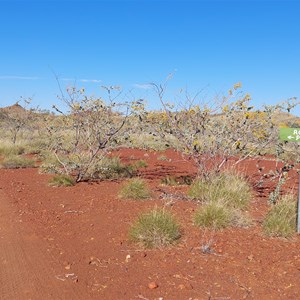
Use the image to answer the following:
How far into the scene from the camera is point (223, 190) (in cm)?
812

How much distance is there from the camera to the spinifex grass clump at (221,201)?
677cm

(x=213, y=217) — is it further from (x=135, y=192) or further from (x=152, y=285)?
(x=135, y=192)

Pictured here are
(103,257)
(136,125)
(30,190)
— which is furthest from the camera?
(136,125)

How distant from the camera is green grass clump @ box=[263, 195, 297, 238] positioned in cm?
638

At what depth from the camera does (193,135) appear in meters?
9.70

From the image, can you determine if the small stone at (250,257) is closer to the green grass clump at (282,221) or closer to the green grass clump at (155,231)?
the green grass clump at (282,221)

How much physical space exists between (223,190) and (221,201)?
28.0 inches

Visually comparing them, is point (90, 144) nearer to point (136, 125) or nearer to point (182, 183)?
point (136, 125)

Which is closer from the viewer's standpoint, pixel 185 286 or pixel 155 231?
pixel 185 286

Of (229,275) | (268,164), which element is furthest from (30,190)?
(268,164)

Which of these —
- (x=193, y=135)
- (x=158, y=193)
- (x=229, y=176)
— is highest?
(x=193, y=135)

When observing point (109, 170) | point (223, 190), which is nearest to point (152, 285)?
point (223, 190)

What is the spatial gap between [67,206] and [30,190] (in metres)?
2.19

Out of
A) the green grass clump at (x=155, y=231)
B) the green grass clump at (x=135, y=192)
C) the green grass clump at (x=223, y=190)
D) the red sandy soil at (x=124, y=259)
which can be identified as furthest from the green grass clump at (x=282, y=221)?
the green grass clump at (x=135, y=192)
